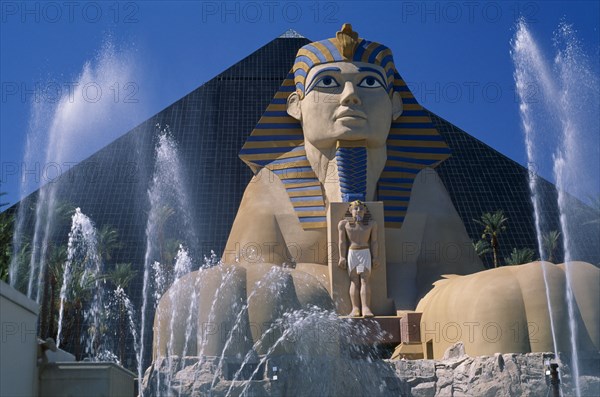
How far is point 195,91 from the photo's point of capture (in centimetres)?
4906

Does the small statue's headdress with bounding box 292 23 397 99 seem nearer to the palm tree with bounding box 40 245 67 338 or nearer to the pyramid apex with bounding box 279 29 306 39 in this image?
the palm tree with bounding box 40 245 67 338

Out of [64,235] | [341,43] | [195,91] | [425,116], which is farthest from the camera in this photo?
[195,91]

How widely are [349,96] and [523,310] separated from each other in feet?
13.9

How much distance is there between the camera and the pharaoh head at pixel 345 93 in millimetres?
12945


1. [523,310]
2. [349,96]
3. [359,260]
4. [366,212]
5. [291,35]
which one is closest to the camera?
[523,310]

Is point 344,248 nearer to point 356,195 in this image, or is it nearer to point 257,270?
point 356,195

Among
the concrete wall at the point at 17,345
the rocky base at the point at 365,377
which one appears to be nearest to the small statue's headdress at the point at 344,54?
the rocky base at the point at 365,377

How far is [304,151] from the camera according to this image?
13.5 m

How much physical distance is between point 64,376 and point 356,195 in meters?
6.28

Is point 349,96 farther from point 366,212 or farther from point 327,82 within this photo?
point 366,212

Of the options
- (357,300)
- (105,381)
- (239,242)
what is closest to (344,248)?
(357,300)

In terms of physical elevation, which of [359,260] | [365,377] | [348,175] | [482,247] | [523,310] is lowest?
[365,377]

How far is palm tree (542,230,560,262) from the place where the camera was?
31197mm

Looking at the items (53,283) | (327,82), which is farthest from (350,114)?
(53,283)
